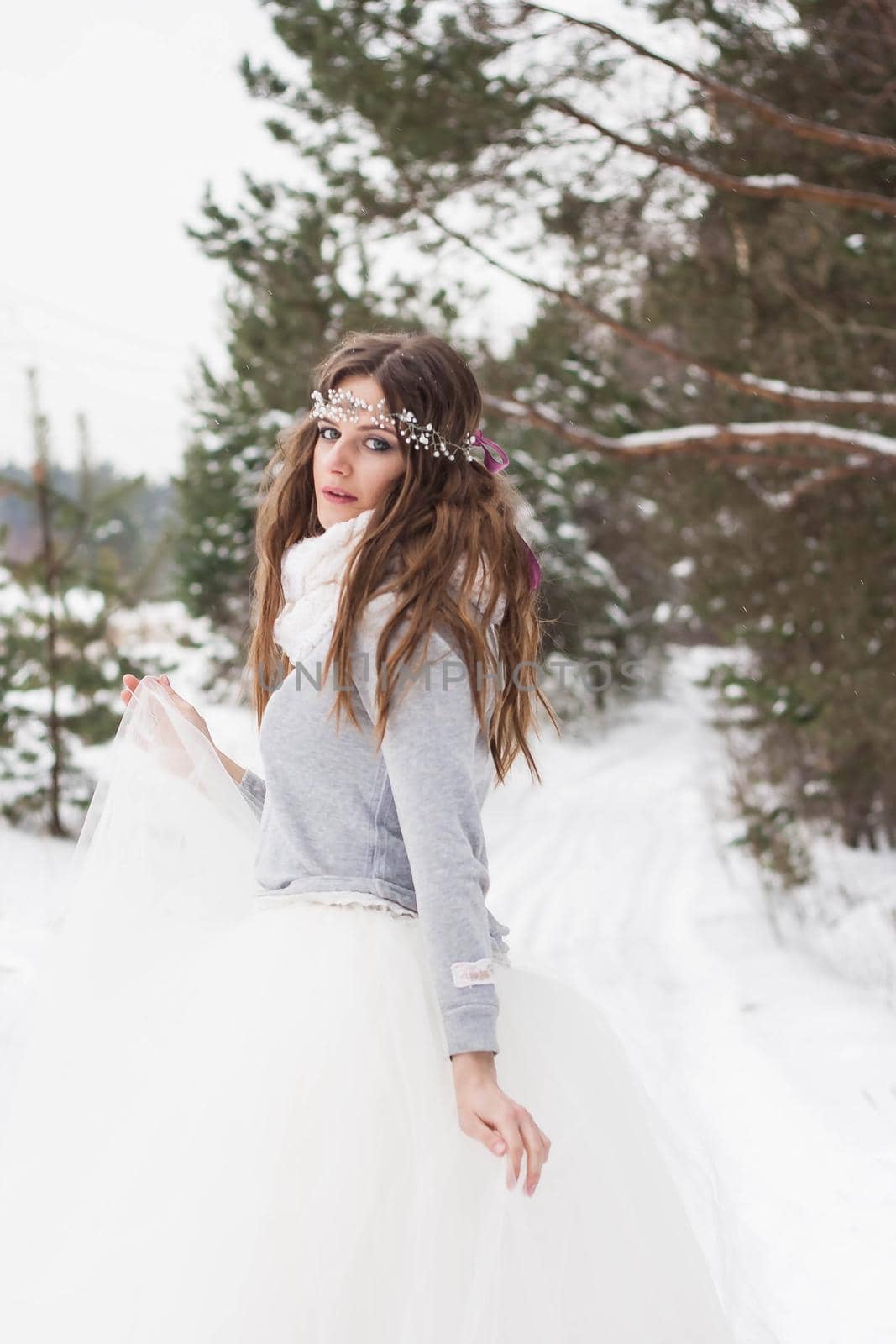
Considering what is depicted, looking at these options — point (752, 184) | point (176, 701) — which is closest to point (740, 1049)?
point (176, 701)

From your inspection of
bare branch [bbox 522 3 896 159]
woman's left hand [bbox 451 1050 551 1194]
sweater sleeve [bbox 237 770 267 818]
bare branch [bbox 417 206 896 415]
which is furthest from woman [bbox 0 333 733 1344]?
bare branch [bbox 522 3 896 159]

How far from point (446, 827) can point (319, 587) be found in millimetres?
478

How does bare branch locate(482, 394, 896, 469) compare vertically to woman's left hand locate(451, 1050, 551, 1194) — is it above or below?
above

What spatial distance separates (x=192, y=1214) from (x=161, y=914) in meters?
0.57

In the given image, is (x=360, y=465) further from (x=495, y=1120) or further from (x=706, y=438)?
(x=706, y=438)

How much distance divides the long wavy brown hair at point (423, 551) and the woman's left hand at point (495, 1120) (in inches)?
18.7

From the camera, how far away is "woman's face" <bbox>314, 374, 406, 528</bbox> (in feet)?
6.03

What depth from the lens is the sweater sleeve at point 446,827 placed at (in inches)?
57.5

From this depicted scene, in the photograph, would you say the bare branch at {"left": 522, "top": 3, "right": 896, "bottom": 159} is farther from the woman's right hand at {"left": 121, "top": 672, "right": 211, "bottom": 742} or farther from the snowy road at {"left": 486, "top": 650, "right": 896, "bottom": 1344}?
the woman's right hand at {"left": 121, "top": 672, "right": 211, "bottom": 742}

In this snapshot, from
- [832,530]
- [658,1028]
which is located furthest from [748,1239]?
[832,530]

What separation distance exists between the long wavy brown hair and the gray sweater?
0.03 metres

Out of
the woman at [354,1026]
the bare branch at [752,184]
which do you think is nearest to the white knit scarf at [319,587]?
the woman at [354,1026]

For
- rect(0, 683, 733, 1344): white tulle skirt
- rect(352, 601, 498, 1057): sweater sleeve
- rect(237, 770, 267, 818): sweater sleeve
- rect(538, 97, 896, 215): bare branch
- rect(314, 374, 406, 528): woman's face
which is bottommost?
rect(0, 683, 733, 1344): white tulle skirt

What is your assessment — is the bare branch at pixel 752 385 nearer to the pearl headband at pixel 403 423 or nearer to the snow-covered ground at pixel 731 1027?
the snow-covered ground at pixel 731 1027
